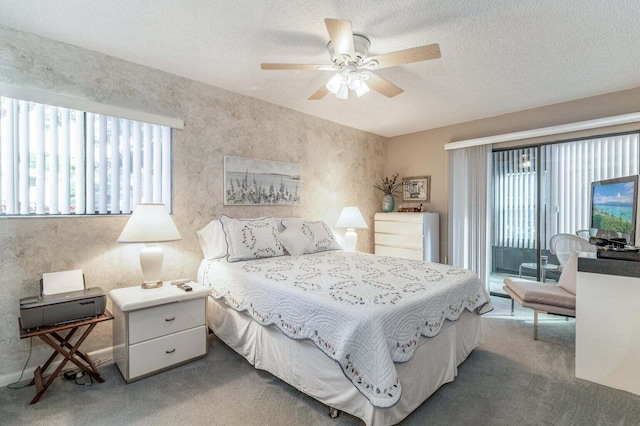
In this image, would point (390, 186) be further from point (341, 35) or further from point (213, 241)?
point (341, 35)

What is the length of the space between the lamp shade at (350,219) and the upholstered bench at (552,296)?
194 centimetres

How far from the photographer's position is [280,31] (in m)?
2.21

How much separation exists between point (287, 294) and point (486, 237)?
3452 millimetres

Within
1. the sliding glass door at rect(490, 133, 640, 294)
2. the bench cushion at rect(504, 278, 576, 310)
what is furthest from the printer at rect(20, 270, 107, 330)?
the sliding glass door at rect(490, 133, 640, 294)

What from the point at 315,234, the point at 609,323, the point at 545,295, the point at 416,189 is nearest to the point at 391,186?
the point at 416,189

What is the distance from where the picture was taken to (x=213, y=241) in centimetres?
301

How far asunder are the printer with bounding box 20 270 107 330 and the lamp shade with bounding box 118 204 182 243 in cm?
43

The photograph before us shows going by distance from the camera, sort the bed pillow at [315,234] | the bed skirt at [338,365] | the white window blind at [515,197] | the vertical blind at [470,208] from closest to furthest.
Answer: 1. the bed skirt at [338,365]
2. the bed pillow at [315,234]
3. the white window blind at [515,197]
4. the vertical blind at [470,208]

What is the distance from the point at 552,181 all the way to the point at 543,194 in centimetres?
19

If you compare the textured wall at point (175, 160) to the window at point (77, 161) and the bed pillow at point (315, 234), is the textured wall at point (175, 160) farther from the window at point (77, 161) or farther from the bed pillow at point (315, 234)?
the bed pillow at point (315, 234)

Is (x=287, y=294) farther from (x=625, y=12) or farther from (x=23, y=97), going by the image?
(x=625, y=12)


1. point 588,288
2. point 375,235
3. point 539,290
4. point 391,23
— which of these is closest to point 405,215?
point 375,235

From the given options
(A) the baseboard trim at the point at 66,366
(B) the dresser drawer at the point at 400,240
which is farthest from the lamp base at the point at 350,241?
(A) the baseboard trim at the point at 66,366

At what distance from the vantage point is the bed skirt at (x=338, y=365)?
1.69m
